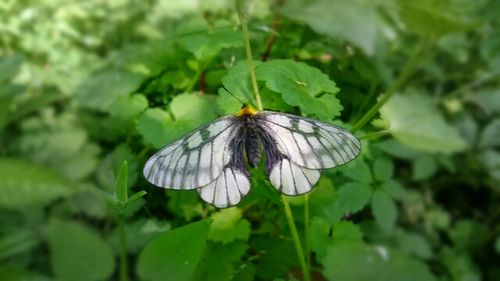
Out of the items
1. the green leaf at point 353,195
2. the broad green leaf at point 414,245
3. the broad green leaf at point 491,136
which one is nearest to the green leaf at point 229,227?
the green leaf at point 353,195

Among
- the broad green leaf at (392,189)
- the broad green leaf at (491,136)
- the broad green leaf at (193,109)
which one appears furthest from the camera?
the broad green leaf at (491,136)

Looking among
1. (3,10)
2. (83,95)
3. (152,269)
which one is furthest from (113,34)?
(152,269)

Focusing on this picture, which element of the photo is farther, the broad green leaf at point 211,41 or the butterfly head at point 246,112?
the broad green leaf at point 211,41

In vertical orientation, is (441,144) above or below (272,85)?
below

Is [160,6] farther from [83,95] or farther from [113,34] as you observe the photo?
[83,95]

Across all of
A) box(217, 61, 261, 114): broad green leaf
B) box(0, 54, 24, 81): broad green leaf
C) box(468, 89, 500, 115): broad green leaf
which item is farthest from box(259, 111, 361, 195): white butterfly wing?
box(468, 89, 500, 115): broad green leaf

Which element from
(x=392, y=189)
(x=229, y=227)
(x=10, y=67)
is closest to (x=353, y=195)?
(x=392, y=189)

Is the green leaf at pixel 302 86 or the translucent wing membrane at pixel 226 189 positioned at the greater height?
the green leaf at pixel 302 86

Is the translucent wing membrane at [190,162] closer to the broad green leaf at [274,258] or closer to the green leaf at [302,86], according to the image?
the green leaf at [302,86]
